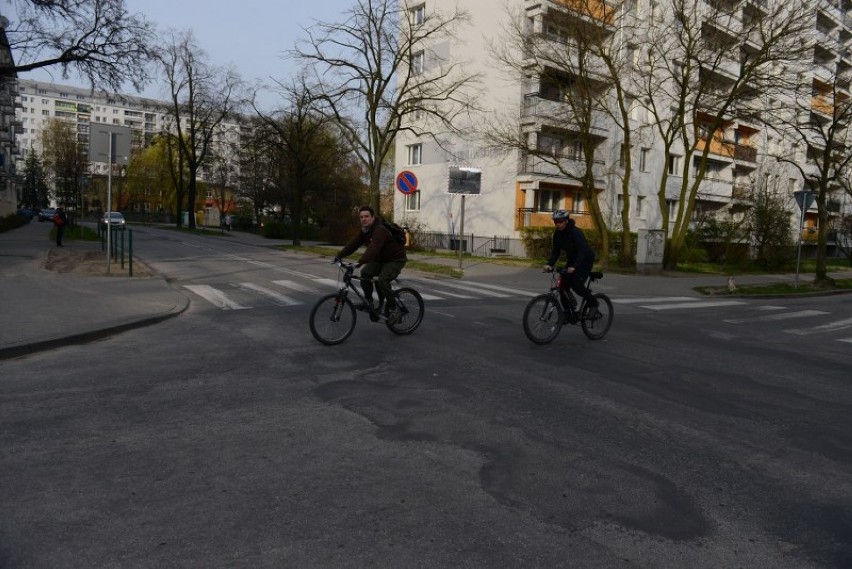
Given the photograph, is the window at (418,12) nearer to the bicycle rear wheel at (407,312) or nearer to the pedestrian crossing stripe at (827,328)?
the pedestrian crossing stripe at (827,328)

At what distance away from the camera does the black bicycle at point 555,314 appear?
28.8 ft

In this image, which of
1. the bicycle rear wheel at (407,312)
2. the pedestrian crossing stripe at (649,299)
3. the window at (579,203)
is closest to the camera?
the bicycle rear wheel at (407,312)

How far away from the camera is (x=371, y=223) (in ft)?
28.5

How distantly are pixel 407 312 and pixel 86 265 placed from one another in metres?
12.1

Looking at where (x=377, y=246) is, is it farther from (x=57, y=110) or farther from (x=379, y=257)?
(x=57, y=110)

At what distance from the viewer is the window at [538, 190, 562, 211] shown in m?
33.7

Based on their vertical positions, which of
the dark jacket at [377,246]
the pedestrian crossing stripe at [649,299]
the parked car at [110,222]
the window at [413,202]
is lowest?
the pedestrian crossing stripe at [649,299]

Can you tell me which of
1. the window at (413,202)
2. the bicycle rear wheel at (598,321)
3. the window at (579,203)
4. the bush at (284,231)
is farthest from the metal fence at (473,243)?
the bicycle rear wheel at (598,321)

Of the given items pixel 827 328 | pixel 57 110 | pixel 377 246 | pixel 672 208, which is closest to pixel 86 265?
pixel 377 246

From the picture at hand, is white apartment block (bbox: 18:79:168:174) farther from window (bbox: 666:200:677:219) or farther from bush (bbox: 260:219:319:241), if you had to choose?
window (bbox: 666:200:677:219)

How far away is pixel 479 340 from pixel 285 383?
11.1ft

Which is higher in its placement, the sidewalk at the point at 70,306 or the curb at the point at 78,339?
the sidewalk at the point at 70,306

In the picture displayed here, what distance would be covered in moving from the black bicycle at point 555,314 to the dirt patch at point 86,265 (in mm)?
10452

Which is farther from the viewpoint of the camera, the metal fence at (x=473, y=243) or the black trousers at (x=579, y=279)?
the metal fence at (x=473, y=243)
